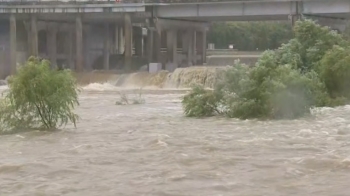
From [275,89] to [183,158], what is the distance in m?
8.72

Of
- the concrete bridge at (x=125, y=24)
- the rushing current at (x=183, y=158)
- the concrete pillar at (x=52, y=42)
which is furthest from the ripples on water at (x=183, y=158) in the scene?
the concrete pillar at (x=52, y=42)

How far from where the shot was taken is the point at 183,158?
52.7 feet

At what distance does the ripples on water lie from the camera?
42.8 ft

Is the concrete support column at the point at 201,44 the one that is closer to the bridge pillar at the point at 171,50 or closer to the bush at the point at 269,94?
the bridge pillar at the point at 171,50

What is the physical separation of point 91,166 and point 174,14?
4149cm

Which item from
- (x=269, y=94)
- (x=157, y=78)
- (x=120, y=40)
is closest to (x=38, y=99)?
(x=269, y=94)

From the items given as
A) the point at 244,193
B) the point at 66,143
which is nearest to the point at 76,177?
the point at 244,193

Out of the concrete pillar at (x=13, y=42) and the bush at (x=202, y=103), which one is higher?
the concrete pillar at (x=13, y=42)

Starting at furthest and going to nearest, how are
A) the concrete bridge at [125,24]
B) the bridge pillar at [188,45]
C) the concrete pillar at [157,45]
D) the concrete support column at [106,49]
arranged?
the concrete support column at [106,49] → the bridge pillar at [188,45] → the concrete pillar at [157,45] → the concrete bridge at [125,24]

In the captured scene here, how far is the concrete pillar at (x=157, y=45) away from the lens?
5734cm

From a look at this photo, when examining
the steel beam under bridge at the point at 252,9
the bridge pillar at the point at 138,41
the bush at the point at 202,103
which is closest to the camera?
the bush at the point at 202,103

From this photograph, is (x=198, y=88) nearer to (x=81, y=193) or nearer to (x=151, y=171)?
(x=151, y=171)

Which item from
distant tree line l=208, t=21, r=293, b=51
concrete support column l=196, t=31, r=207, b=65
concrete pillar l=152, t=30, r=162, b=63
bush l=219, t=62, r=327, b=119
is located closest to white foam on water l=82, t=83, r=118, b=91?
concrete pillar l=152, t=30, r=162, b=63

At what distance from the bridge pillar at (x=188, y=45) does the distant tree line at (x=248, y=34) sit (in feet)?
67.9
